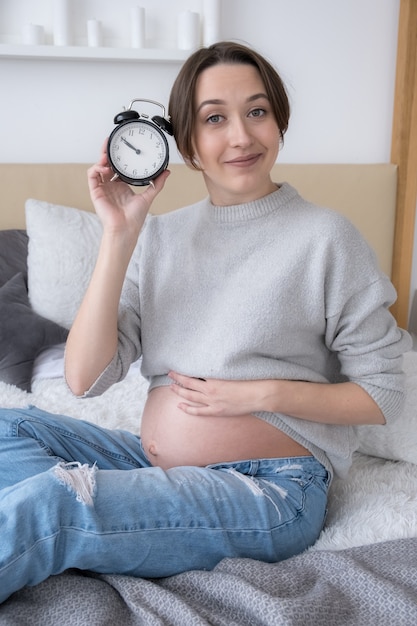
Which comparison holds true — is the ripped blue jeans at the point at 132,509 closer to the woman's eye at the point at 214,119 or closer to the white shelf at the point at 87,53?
the woman's eye at the point at 214,119

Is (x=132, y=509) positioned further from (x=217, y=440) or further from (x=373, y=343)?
(x=373, y=343)

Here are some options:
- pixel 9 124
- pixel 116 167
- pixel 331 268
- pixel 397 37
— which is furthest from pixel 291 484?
pixel 397 37

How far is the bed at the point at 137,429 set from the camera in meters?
0.85

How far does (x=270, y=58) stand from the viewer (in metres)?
2.32

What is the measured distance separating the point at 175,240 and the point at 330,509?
550mm

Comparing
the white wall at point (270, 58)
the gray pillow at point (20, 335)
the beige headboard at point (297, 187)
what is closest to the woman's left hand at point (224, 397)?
the gray pillow at point (20, 335)

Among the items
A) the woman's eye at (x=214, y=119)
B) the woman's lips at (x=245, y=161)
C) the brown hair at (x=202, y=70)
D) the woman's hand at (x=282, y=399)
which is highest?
the brown hair at (x=202, y=70)

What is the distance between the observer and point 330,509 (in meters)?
1.21

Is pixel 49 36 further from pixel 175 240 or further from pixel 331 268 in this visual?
pixel 331 268

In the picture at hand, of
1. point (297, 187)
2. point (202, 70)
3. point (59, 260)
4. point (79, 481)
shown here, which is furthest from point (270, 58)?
point (79, 481)

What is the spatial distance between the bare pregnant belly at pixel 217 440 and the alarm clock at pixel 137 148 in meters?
0.38

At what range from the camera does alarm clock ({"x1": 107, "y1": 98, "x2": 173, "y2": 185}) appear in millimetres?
1121

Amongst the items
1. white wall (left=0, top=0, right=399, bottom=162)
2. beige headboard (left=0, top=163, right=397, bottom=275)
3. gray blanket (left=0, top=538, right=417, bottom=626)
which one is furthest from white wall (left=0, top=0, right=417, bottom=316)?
gray blanket (left=0, top=538, right=417, bottom=626)

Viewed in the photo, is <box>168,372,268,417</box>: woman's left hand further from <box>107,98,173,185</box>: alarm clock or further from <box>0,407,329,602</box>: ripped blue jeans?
<box>107,98,173,185</box>: alarm clock
